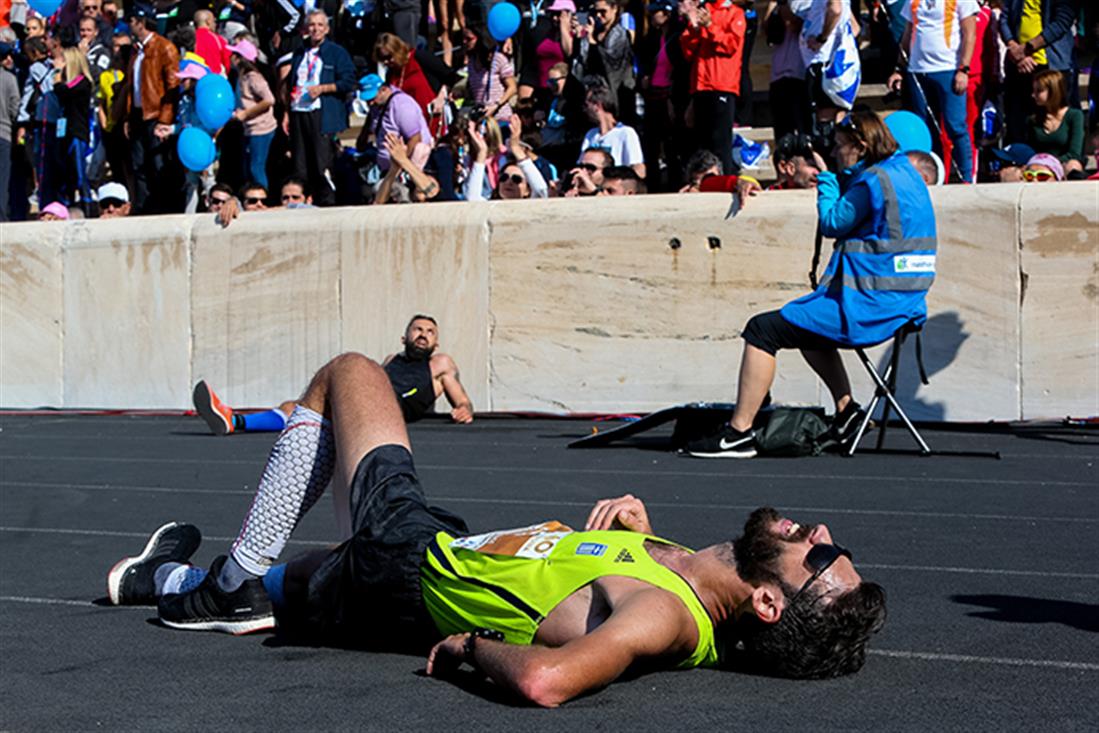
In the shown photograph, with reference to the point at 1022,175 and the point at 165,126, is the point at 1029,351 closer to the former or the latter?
the point at 1022,175

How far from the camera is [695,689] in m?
4.22

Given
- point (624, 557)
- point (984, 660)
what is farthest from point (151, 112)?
point (984, 660)

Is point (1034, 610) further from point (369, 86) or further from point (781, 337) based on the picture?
point (369, 86)

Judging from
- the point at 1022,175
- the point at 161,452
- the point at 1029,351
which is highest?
the point at 1022,175

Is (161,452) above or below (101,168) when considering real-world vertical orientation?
below

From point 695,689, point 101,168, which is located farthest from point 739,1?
point 695,689

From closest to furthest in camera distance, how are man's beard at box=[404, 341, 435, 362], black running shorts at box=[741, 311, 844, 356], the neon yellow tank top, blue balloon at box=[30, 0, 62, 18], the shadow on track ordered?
the neon yellow tank top → the shadow on track → black running shorts at box=[741, 311, 844, 356] → man's beard at box=[404, 341, 435, 362] → blue balloon at box=[30, 0, 62, 18]

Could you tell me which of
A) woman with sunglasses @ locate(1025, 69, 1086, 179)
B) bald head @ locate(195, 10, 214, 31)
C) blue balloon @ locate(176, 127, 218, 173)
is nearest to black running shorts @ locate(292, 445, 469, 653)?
woman with sunglasses @ locate(1025, 69, 1086, 179)

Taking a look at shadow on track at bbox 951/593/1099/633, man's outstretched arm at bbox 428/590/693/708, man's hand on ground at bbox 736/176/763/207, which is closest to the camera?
man's outstretched arm at bbox 428/590/693/708

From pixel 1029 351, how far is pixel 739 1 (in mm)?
4506

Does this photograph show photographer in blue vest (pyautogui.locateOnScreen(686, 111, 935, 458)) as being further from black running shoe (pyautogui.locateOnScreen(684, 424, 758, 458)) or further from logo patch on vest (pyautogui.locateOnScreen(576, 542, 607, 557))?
logo patch on vest (pyautogui.locateOnScreen(576, 542, 607, 557))

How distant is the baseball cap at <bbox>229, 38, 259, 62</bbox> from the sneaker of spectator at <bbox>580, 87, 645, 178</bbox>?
4.10 meters

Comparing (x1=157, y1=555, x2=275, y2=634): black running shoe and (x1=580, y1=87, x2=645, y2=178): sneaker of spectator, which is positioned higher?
(x1=580, y1=87, x2=645, y2=178): sneaker of spectator

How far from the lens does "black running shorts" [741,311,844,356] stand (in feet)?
30.9
